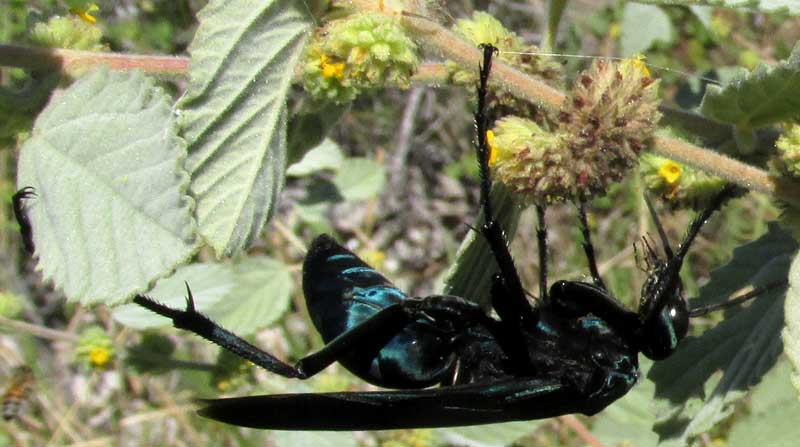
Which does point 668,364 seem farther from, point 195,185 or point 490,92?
point 195,185

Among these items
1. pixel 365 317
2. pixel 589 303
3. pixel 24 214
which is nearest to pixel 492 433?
pixel 589 303

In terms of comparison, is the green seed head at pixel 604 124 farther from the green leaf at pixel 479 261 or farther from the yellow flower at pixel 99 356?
the yellow flower at pixel 99 356

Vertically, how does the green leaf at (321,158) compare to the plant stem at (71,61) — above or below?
below

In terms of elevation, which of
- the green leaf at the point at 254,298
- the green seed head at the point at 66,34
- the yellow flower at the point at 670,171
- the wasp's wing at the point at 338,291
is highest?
the green seed head at the point at 66,34

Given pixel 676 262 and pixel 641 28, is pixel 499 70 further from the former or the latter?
pixel 641 28

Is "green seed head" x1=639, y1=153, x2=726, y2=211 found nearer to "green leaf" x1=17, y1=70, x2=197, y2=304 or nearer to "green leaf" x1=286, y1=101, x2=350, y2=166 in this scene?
"green leaf" x1=286, y1=101, x2=350, y2=166

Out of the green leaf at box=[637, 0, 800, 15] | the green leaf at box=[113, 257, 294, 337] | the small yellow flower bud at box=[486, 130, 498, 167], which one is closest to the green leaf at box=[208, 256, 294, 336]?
the green leaf at box=[113, 257, 294, 337]

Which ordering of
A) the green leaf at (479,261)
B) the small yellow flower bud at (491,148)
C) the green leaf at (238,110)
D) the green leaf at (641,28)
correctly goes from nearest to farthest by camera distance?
the green leaf at (238,110) < the small yellow flower bud at (491,148) < the green leaf at (479,261) < the green leaf at (641,28)

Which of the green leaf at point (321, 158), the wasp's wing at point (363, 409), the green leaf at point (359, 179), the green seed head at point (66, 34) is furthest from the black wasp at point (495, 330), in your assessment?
the green leaf at point (359, 179)
